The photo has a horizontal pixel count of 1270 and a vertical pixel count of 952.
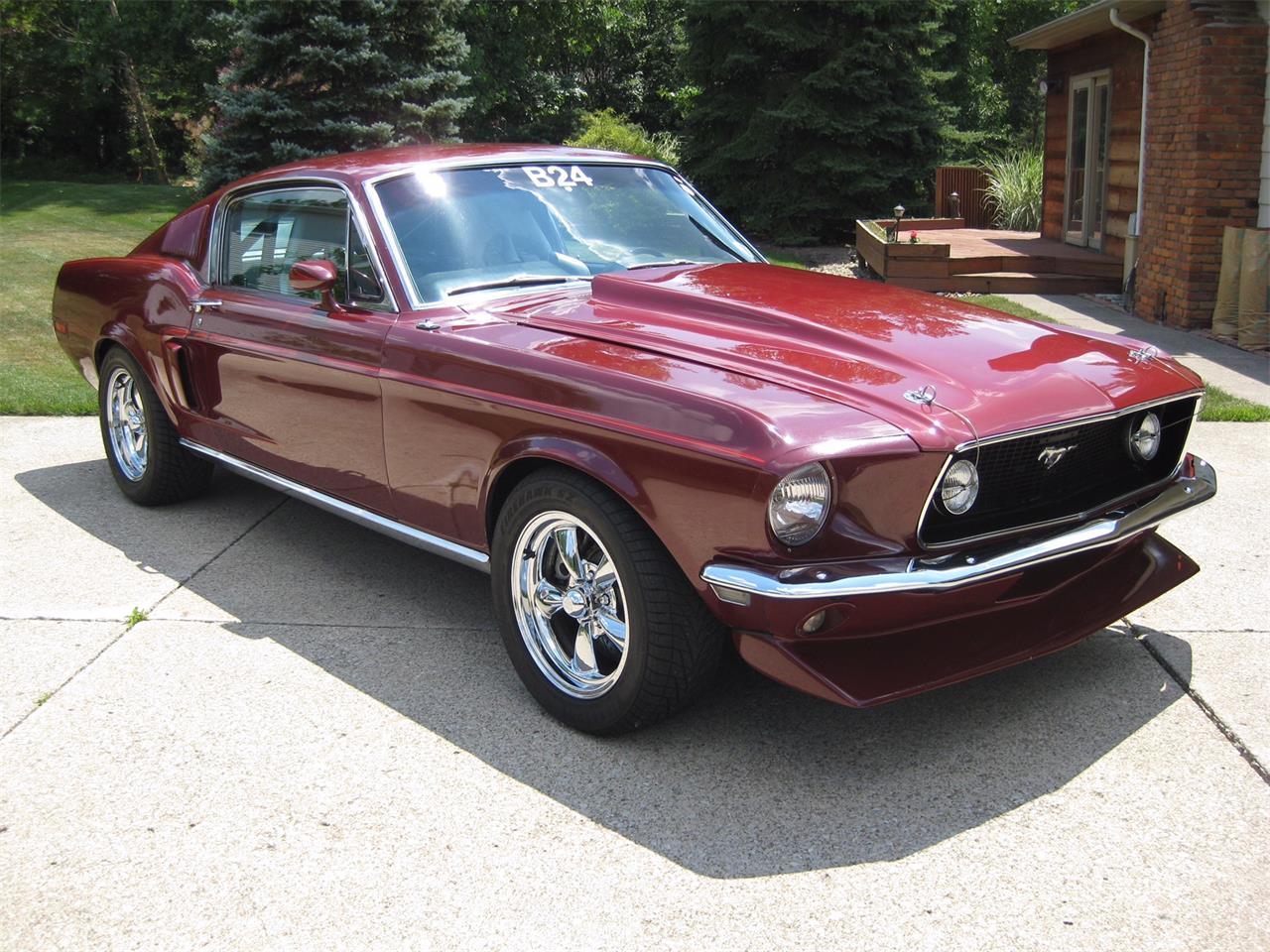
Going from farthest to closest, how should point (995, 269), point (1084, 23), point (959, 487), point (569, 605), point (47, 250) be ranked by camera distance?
1. point (47, 250)
2. point (995, 269)
3. point (1084, 23)
4. point (569, 605)
5. point (959, 487)

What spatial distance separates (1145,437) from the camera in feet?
12.4

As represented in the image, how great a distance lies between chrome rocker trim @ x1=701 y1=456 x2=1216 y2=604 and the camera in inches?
118

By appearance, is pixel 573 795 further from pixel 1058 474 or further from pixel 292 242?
pixel 292 242

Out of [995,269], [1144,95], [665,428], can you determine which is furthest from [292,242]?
[995,269]

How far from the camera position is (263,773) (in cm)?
343

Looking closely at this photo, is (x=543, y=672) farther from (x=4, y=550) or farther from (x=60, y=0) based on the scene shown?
(x=60, y=0)

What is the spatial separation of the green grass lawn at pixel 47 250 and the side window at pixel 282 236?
322 cm

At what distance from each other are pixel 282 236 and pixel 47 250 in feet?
36.1

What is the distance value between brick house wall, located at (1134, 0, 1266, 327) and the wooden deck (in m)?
2.47

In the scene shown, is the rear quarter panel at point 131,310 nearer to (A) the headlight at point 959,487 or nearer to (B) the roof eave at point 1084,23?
(A) the headlight at point 959,487

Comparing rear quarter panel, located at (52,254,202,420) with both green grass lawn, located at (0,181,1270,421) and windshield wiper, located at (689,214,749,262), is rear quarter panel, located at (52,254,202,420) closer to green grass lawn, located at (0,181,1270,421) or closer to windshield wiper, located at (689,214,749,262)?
green grass lawn, located at (0,181,1270,421)

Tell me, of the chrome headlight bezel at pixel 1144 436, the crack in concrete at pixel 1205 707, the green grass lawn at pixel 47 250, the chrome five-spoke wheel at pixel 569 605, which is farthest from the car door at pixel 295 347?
the green grass lawn at pixel 47 250

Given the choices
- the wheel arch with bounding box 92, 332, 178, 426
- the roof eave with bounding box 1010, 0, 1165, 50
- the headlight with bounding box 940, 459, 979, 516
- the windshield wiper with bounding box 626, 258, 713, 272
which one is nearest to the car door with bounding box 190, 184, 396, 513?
the wheel arch with bounding box 92, 332, 178, 426

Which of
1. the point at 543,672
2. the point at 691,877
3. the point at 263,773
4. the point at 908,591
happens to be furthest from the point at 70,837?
the point at 908,591
